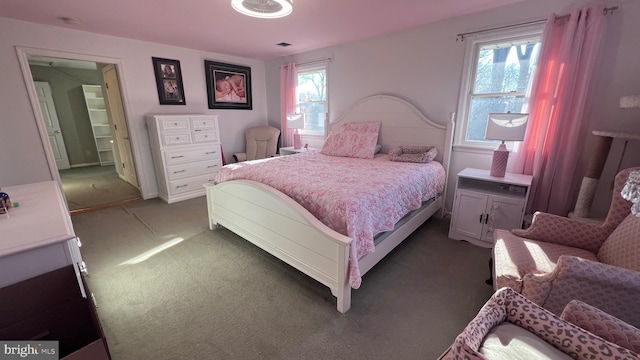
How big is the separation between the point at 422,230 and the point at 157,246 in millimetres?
2839

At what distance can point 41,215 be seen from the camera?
54.1 inches

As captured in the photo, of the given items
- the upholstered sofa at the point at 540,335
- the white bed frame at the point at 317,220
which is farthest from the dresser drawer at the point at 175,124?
the upholstered sofa at the point at 540,335

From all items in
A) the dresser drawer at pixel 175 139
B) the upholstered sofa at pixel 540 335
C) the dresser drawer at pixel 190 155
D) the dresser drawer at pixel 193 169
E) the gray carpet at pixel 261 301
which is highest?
the dresser drawer at pixel 175 139

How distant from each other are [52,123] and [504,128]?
27.1 feet

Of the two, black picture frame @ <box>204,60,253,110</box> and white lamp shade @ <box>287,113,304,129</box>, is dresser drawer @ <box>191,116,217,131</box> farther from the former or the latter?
white lamp shade @ <box>287,113,304,129</box>

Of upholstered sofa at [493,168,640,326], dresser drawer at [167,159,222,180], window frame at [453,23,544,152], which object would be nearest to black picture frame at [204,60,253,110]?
dresser drawer at [167,159,222,180]

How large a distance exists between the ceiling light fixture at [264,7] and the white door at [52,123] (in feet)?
19.4

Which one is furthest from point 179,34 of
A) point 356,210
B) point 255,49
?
point 356,210

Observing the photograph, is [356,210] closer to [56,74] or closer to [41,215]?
[41,215]

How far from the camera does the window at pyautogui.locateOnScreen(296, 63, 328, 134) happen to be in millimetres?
4309

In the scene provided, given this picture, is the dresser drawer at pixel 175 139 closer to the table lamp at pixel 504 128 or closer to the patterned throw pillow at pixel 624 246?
the table lamp at pixel 504 128

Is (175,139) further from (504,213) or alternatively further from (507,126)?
(504,213)

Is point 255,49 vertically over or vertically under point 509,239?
over

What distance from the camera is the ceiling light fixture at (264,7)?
6.21 feet
